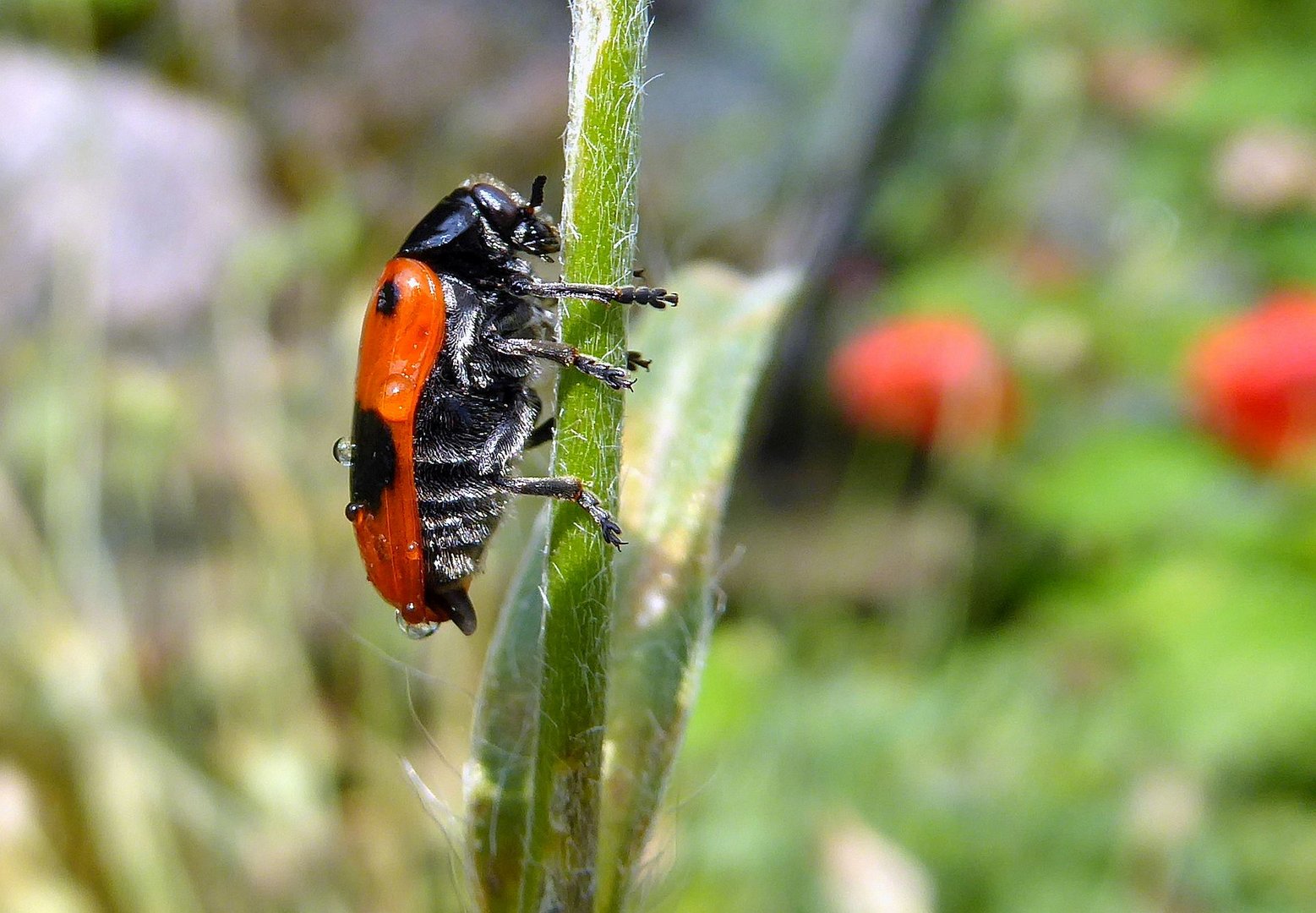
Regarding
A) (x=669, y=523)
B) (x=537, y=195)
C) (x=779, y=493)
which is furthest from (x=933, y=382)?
(x=669, y=523)

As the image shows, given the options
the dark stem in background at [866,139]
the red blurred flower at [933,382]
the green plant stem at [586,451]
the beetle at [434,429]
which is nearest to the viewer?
the green plant stem at [586,451]

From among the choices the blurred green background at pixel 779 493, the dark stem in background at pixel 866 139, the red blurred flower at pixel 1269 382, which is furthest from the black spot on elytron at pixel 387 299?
the red blurred flower at pixel 1269 382

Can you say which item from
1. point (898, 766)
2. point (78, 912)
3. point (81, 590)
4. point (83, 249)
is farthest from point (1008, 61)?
point (78, 912)

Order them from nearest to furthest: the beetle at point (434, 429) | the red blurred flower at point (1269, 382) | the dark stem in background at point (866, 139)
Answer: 1. the beetle at point (434, 429)
2. the dark stem in background at point (866, 139)
3. the red blurred flower at point (1269, 382)

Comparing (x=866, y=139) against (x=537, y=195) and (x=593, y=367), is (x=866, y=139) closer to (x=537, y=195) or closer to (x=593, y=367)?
(x=537, y=195)

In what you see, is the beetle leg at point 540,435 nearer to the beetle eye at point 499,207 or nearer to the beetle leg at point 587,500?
the beetle eye at point 499,207

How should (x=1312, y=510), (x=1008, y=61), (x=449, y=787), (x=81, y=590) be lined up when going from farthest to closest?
(x=1008, y=61)
(x=1312, y=510)
(x=81, y=590)
(x=449, y=787)

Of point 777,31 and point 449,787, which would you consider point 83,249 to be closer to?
point 449,787
